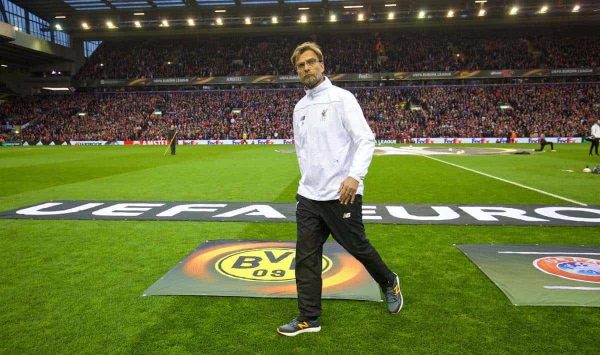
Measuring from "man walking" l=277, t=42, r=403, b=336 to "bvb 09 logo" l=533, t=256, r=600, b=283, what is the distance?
99.2 inches

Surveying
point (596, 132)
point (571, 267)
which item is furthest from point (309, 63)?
point (596, 132)

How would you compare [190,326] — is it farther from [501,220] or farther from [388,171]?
[388,171]

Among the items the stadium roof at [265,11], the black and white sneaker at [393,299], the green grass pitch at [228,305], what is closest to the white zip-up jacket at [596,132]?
the green grass pitch at [228,305]

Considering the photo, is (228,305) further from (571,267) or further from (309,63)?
(571,267)

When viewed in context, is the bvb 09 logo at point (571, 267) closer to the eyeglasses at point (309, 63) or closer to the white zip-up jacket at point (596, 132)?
the eyeglasses at point (309, 63)

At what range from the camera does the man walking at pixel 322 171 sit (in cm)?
346

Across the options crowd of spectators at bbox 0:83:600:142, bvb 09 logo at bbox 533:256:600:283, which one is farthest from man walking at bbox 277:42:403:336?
crowd of spectators at bbox 0:83:600:142

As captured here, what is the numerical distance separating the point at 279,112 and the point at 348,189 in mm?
48570

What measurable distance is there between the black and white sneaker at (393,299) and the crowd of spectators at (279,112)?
42.4 m

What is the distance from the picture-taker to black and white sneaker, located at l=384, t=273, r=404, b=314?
3.85m

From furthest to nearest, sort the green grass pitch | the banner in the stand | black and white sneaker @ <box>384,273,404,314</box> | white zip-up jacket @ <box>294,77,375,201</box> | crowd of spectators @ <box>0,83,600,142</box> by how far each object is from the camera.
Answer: the banner in the stand, crowd of spectators @ <box>0,83,600,142</box>, black and white sneaker @ <box>384,273,404,314</box>, white zip-up jacket @ <box>294,77,375,201</box>, the green grass pitch

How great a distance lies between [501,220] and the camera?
302 inches

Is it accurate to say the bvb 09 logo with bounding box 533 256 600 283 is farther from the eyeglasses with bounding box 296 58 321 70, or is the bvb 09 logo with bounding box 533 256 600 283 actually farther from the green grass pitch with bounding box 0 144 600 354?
the eyeglasses with bounding box 296 58 321 70

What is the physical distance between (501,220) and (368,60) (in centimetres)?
5012
